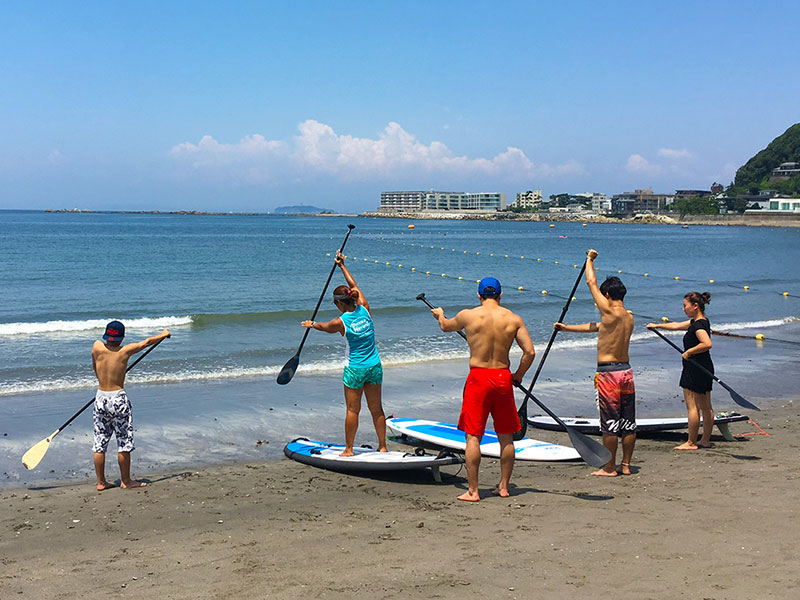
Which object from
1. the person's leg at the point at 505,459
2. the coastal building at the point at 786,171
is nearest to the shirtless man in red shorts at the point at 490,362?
the person's leg at the point at 505,459

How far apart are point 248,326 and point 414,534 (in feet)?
53.1

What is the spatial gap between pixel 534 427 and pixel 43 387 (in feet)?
26.7

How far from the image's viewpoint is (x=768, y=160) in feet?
589

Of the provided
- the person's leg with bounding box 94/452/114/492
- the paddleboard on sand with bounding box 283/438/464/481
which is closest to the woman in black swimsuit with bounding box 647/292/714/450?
the paddleboard on sand with bounding box 283/438/464/481

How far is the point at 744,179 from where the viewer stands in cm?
18462

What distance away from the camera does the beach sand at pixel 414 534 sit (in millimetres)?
4957

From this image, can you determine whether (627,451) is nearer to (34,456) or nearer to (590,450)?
(590,450)

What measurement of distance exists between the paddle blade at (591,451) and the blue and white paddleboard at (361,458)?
112 cm

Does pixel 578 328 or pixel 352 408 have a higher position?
pixel 578 328

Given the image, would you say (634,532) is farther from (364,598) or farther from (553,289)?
(553,289)

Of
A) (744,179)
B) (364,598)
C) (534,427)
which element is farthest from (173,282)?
(744,179)

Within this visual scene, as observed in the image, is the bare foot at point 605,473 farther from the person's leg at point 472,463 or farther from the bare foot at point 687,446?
the bare foot at point 687,446

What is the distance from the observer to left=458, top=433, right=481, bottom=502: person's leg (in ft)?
22.1

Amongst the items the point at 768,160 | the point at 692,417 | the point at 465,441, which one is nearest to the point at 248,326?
the point at 465,441
